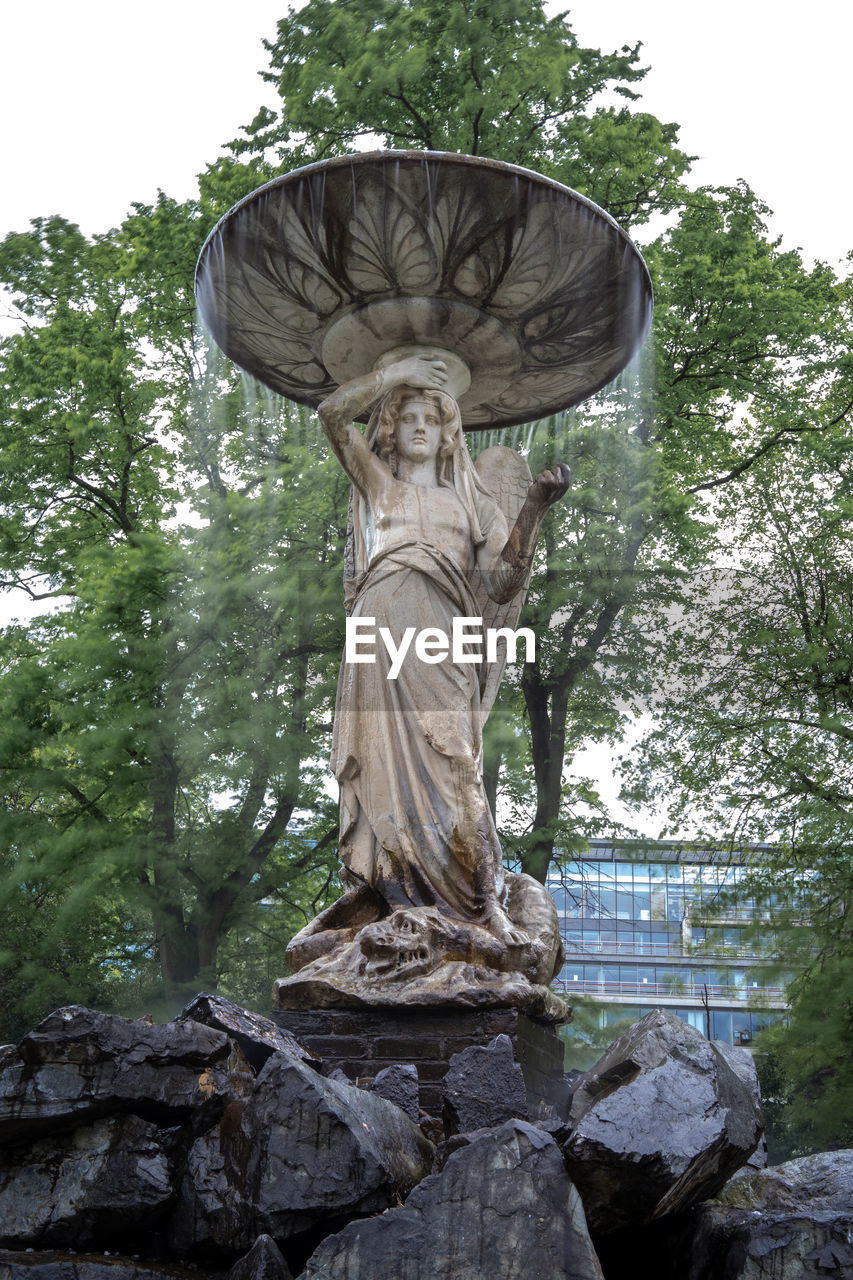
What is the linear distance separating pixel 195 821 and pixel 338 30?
28.2 feet

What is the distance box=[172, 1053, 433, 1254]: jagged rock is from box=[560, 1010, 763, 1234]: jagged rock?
519mm

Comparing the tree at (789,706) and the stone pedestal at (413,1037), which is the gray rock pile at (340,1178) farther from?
the tree at (789,706)

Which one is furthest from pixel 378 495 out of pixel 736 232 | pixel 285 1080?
pixel 736 232

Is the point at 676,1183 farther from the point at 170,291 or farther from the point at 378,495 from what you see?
the point at 170,291

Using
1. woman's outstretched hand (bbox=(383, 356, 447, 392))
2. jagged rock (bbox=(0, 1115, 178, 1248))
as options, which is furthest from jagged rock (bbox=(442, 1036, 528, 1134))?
woman's outstretched hand (bbox=(383, 356, 447, 392))

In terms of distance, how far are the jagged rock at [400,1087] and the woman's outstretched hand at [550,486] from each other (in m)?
2.79

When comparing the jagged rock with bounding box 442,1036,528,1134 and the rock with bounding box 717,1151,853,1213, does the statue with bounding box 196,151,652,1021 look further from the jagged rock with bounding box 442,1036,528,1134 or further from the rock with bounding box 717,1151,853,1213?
the rock with bounding box 717,1151,853,1213

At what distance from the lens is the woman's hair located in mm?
6906

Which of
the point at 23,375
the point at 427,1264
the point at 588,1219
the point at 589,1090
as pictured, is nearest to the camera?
the point at 427,1264

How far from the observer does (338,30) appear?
14062 mm

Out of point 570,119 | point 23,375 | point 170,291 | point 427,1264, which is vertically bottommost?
point 427,1264

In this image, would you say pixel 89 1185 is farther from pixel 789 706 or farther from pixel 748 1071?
pixel 789 706

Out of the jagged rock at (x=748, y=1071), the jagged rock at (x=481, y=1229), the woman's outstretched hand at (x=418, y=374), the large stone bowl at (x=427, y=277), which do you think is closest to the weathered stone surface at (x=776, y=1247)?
the jagged rock at (x=481, y=1229)

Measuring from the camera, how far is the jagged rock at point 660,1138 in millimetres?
3361
